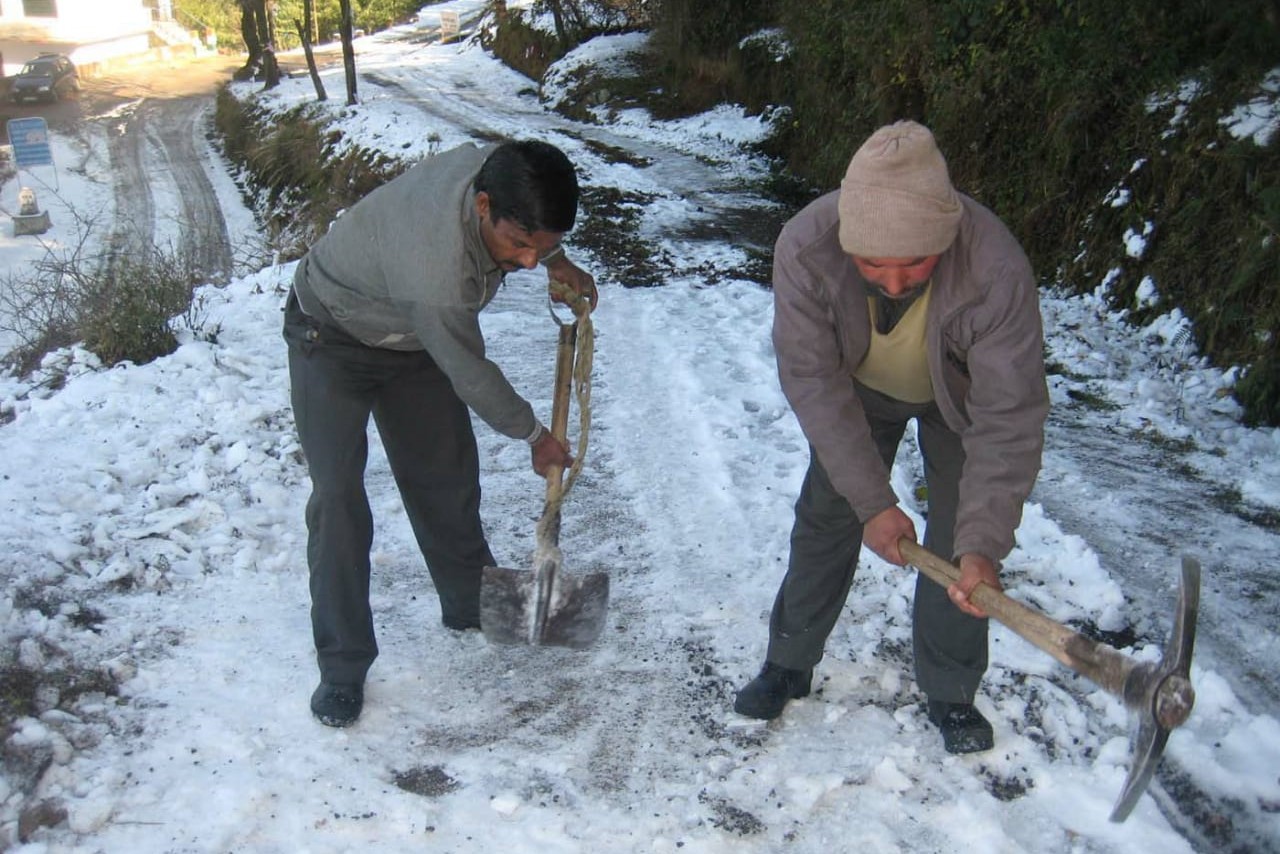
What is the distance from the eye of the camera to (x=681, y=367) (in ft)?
19.4

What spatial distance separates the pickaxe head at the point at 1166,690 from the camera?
1.95 metres

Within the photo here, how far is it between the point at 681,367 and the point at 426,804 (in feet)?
11.8

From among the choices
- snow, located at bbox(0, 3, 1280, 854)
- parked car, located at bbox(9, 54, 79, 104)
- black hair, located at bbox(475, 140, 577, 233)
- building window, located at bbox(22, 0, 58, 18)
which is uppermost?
building window, located at bbox(22, 0, 58, 18)

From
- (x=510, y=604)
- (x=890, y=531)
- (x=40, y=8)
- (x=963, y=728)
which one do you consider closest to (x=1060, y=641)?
(x=890, y=531)

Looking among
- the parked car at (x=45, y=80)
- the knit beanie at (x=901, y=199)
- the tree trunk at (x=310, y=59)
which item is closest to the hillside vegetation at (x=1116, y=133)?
the knit beanie at (x=901, y=199)

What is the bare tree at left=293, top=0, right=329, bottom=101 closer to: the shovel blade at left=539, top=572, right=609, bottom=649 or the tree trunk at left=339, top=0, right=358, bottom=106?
the tree trunk at left=339, top=0, right=358, bottom=106

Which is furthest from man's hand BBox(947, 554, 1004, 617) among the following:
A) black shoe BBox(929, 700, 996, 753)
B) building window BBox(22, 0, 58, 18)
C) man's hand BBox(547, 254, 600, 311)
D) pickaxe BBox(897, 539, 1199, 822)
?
building window BBox(22, 0, 58, 18)

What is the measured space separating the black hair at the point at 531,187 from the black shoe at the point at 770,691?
1.50m

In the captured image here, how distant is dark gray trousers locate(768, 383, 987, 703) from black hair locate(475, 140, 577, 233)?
0.94 metres

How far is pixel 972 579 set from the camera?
2322mm

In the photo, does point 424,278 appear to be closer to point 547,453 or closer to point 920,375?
point 547,453

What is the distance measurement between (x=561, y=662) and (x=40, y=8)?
152 feet

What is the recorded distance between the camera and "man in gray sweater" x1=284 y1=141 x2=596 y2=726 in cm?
252

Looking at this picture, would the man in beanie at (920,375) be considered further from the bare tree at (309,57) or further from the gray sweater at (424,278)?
the bare tree at (309,57)
